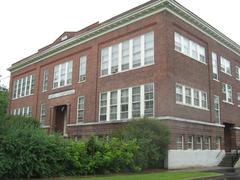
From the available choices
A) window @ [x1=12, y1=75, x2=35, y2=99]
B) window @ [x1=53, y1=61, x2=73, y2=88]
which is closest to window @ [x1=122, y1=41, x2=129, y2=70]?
window @ [x1=53, y1=61, x2=73, y2=88]

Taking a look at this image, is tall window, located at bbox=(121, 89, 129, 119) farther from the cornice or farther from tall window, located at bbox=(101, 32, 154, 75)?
the cornice

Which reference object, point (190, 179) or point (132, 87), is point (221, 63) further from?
point (190, 179)

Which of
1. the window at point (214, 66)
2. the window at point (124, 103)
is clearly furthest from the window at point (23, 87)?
the window at point (214, 66)

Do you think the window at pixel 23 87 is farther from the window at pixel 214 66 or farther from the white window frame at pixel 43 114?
the window at pixel 214 66

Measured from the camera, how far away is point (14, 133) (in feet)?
48.1

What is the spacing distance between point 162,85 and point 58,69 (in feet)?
55.1

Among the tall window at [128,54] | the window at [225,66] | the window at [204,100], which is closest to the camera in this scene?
the tall window at [128,54]

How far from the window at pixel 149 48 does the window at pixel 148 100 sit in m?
2.16

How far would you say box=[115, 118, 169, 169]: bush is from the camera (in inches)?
793

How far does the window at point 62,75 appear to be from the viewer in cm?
3494

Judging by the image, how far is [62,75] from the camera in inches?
1416

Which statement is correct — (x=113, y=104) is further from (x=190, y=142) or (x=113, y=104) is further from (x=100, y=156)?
(x=100, y=156)

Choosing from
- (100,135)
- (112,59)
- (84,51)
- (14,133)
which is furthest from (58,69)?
(14,133)

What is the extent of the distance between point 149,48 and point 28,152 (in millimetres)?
14909
